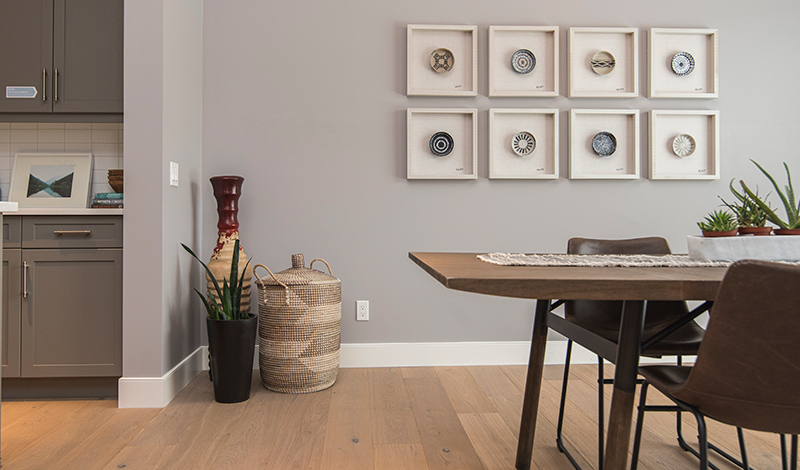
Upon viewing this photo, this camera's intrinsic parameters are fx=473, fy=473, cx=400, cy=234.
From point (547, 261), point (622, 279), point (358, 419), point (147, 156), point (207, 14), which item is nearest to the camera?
point (622, 279)

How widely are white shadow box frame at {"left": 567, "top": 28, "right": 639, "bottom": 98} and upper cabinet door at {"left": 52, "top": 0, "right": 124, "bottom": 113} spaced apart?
98.7 inches

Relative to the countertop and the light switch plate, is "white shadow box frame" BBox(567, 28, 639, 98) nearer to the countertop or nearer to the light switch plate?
the light switch plate

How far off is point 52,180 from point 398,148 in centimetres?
195

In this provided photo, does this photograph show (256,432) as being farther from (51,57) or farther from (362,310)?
(51,57)

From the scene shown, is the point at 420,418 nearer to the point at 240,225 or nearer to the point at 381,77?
the point at 240,225

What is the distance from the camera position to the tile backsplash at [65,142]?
106 inches

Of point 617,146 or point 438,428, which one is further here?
point 617,146

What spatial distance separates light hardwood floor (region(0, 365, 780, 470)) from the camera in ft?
5.61

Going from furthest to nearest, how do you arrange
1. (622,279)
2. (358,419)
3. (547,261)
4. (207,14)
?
(207,14), (358,419), (547,261), (622,279)

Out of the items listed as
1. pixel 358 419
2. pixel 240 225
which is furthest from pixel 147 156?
pixel 358 419

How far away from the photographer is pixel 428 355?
2865 mm

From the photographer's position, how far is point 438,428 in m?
2.00

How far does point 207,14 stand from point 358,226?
153 centimetres

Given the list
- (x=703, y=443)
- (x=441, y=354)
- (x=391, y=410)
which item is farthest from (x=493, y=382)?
(x=703, y=443)
